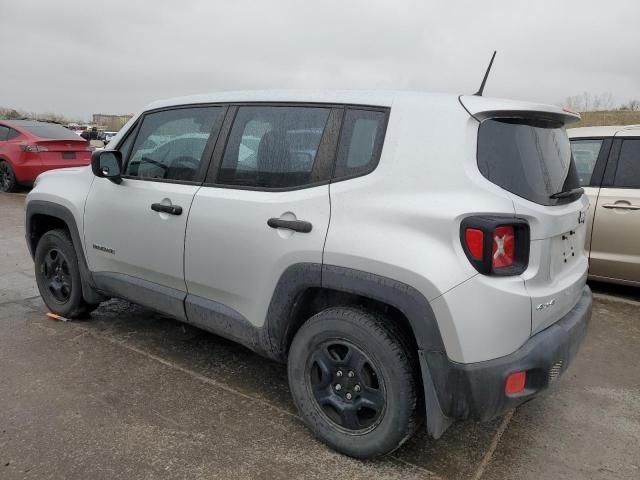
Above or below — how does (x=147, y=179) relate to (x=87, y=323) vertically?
above

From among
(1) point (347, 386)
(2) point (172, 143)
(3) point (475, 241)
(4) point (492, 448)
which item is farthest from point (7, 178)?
(3) point (475, 241)

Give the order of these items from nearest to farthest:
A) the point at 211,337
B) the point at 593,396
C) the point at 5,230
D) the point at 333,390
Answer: the point at 333,390
the point at 593,396
the point at 211,337
the point at 5,230

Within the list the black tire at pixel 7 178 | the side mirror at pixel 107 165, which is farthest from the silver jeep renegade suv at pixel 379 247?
the black tire at pixel 7 178

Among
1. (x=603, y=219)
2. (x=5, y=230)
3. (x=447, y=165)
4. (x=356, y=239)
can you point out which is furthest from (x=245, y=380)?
(x=5, y=230)

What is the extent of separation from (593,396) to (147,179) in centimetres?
308

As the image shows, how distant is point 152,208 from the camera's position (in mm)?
3242

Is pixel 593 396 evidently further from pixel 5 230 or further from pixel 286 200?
pixel 5 230

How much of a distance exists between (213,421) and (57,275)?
2168mm

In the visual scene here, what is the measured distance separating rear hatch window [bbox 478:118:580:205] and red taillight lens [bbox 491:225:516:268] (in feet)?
0.63

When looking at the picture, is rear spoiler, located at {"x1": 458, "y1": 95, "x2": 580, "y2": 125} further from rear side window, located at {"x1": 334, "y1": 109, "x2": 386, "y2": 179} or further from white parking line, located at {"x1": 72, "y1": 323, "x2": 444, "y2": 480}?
white parking line, located at {"x1": 72, "y1": 323, "x2": 444, "y2": 480}

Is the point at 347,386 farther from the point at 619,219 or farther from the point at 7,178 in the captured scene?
the point at 7,178

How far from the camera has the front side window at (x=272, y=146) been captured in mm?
Answer: 2697

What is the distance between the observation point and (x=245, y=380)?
334 cm

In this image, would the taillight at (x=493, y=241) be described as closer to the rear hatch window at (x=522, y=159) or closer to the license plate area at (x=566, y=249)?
the rear hatch window at (x=522, y=159)
